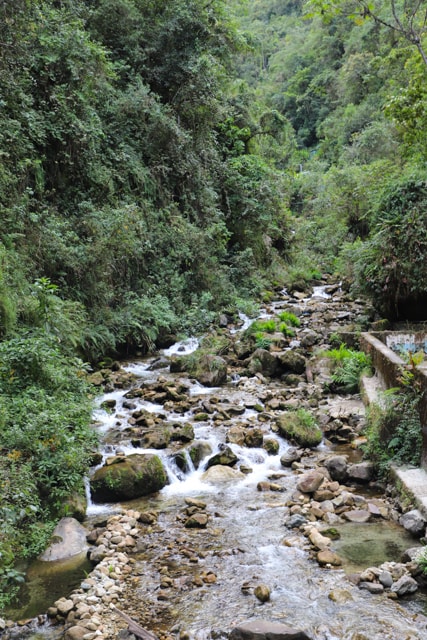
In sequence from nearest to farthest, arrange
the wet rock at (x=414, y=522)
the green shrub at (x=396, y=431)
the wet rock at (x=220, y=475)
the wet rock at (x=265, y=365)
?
the wet rock at (x=414, y=522)
the green shrub at (x=396, y=431)
the wet rock at (x=220, y=475)
the wet rock at (x=265, y=365)

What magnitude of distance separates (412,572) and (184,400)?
5816 millimetres

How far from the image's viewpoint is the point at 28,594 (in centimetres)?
454

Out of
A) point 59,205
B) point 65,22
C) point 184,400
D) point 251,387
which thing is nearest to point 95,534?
point 184,400

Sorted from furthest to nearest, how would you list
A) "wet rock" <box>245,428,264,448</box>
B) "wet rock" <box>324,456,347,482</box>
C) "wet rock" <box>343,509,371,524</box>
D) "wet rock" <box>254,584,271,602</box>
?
1. "wet rock" <box>245,428,264,448</box>
2. "wet rock" <box>324,456,347,482</box>
3. "wet rock" <box>343,509,371,524</box>
4. "wet rock" <box>254,584,271,602</box>

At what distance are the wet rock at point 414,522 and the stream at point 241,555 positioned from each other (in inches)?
3.4

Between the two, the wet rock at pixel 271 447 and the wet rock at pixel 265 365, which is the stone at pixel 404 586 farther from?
the wet rock at pixel 265 365

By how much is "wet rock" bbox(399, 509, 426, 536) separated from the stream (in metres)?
0.09

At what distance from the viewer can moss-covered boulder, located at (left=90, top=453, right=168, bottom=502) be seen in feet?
20.7

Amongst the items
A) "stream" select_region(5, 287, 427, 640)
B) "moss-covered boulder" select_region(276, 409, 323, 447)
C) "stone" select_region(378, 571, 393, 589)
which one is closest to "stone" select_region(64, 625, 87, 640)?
"stream" select_region(5, 287, 427, 640)

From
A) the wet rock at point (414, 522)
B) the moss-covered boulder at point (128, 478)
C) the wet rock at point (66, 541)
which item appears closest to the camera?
the wet rock at point (414, 522)

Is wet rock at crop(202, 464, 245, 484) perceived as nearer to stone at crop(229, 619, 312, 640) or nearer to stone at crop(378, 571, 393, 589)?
stone at crop(378, 571, 393, 589)

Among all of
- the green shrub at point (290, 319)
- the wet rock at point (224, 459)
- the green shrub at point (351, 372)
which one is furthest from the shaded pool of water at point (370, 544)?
the green shrub at point (290, 319)

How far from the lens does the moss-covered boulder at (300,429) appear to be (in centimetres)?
779

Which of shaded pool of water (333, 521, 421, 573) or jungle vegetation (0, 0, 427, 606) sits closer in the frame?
shaded pool of water (333, 521, 421, 573)
